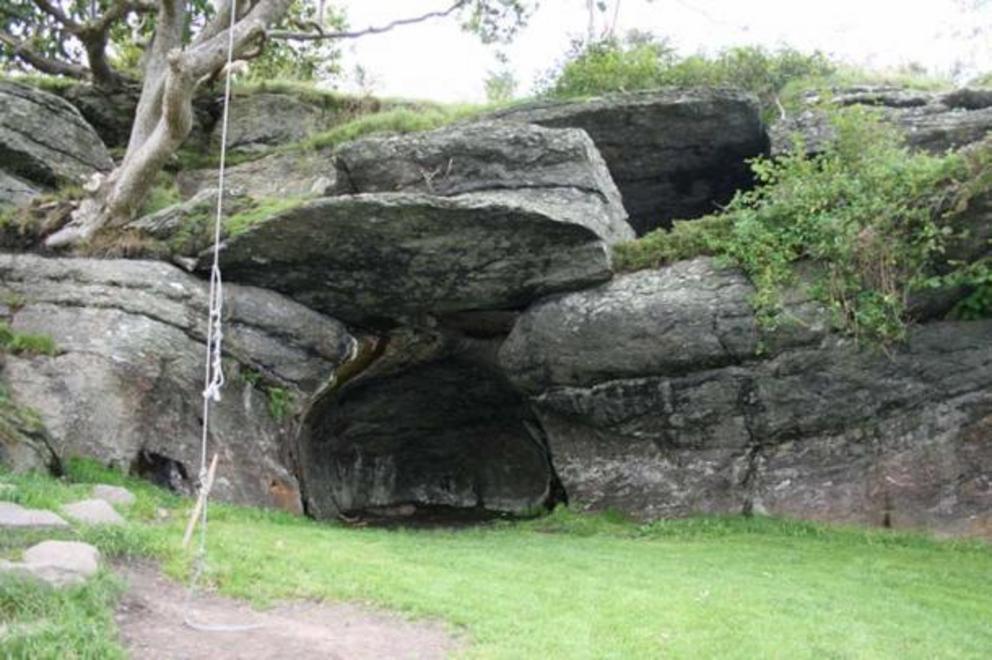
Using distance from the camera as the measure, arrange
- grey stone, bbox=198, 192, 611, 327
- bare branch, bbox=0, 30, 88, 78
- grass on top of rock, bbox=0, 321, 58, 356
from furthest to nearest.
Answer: bare branch, bbox=0, 30, 88, 78 < grey stone, bbox=198, 192, 611, 327 < grass on top of rock, bbox=0, 321, 58, 356

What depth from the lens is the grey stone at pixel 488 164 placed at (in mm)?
15172

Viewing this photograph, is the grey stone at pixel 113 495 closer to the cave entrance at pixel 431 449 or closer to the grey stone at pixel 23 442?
the grey stone at pixel 23 442

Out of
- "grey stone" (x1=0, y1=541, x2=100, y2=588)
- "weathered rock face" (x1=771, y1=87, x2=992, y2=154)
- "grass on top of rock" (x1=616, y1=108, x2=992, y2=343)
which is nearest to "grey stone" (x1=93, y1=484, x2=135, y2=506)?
"grey stone" (x1=0, y1=541, x2=100, y2=588)

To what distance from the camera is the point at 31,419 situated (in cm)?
1141

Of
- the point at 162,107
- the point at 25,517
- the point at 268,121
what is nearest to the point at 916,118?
the point at 162,107

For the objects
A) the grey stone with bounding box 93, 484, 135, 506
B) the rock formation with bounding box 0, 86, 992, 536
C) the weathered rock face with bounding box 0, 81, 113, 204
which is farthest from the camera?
the weathered rock face with bounding box 0, 81, 113, 204

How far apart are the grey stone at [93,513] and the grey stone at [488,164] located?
765 centimetres

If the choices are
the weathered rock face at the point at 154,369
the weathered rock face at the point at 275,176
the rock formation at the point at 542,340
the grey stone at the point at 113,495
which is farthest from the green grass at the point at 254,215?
the grey stone at the point at 113,495

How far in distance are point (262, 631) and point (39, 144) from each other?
13.7 meters

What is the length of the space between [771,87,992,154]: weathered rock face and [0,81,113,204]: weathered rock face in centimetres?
1309

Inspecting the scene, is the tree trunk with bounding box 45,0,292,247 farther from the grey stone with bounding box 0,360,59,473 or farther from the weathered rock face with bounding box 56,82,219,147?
the grey stone with bounding box 0,360,59,473

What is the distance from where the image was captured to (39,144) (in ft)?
57.2

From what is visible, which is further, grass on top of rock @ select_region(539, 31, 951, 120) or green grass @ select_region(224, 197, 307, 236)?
grass on top of rock @ select_region(539, 31, 951, 120)

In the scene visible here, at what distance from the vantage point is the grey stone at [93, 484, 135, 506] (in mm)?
10305
